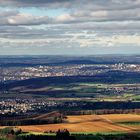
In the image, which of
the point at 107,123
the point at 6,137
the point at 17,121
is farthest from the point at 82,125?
the point at 6,137

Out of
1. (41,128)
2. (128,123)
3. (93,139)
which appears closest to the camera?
(93,139)

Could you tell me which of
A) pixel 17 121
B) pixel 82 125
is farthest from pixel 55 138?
pixel 17 121

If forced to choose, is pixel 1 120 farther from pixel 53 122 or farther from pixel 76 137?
pixel 76 137

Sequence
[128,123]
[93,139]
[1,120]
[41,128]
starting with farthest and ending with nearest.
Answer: [1,120], [128,123], [41,128], [93,139]

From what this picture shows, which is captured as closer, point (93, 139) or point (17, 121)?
point (93, 139)

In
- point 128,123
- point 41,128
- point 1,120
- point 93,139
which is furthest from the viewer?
point 1,120

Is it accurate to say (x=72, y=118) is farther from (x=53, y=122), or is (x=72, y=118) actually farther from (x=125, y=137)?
(x=125, y=137)
